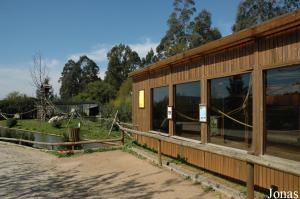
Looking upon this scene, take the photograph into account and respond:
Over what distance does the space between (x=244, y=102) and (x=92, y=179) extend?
4395mm

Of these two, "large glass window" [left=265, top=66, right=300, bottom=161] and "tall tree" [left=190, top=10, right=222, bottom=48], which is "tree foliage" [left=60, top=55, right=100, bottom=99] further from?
"large glass window" [left=265, top=66, right=300, bottom=161]

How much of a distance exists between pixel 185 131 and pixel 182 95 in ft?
3.43

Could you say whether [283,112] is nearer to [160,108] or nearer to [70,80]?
[160,108]

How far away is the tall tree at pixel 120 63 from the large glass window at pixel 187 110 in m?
66.5

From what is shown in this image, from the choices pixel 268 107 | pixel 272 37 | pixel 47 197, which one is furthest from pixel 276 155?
pixel 47 197

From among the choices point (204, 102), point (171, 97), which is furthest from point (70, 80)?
point (204, 102)

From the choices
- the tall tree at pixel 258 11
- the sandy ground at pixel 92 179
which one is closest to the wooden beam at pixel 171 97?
the sandy ground at pixel 92 179

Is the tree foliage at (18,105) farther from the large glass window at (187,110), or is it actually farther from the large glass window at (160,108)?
the large glass window at (187,110)

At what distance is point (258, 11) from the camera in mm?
41469

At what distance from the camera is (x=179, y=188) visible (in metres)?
7.91

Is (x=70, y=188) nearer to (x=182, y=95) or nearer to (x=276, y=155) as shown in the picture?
(x=182, y=95)

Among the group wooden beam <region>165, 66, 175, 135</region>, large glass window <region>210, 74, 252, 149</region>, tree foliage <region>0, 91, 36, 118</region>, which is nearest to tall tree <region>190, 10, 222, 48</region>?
tree foliage <region>0, 91, 36, 118</region>

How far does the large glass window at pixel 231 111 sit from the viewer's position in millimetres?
7441

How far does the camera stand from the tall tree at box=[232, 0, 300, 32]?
39344 mm
